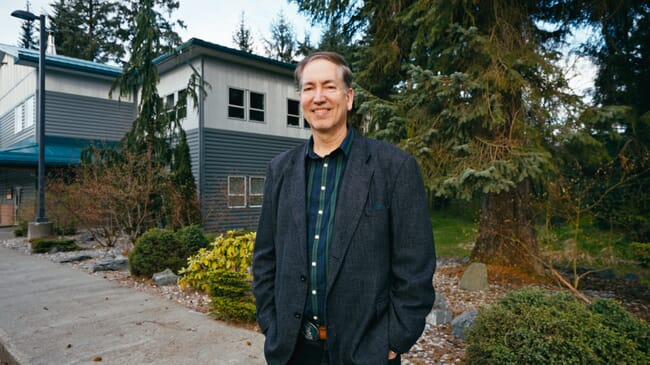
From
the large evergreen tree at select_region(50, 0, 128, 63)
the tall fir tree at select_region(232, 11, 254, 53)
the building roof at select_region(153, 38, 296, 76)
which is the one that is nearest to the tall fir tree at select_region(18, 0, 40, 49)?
the large evergreen tree at select_region(50, 0, 128, 63)

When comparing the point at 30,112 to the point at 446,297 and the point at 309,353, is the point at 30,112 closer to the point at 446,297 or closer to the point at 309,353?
the point at 446,297

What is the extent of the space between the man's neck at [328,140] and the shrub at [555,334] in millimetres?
1888

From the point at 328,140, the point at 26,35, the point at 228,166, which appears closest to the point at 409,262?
the point at 328,140

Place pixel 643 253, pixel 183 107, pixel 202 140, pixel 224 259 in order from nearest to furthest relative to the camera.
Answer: pixel 643 253
pixel 224 259
pixel 183 107
pixel 202 140

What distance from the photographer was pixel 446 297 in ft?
19.3

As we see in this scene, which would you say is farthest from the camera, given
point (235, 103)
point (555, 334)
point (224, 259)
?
point (235, 103)

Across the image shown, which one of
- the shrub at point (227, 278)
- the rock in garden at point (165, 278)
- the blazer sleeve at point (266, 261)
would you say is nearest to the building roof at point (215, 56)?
the rock in garden at point (165, 278)

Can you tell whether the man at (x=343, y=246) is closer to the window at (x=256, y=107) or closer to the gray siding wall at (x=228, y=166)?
the gray siding wall at (x=228, y=166)

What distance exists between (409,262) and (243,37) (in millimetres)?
36849

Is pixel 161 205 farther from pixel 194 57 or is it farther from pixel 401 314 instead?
pixel 401 314

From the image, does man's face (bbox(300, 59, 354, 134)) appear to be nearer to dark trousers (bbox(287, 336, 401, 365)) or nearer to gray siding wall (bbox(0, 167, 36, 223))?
dark trousers (bbox(287, 336, 401, 365))

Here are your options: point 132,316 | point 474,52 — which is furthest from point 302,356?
point 474,52

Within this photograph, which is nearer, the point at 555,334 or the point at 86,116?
the point at 555,334

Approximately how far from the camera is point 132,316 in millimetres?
4875
